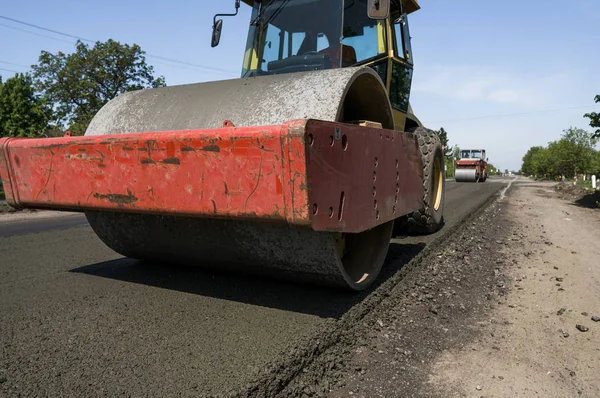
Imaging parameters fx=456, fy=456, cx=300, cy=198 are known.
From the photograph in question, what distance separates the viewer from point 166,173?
2.33 m

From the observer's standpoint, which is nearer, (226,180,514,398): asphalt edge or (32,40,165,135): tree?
(226,180,514,398): asphalt edge

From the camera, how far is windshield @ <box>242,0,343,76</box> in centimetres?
393

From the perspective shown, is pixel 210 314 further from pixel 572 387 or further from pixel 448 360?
pixel 572 387

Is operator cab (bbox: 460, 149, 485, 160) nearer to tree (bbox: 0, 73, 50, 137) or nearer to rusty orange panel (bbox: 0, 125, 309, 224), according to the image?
tree (bbox: 0, 73, 50, 137)

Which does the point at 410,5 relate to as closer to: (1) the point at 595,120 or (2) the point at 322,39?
(2) the point at 322,39

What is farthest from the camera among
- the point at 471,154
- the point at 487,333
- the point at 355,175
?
the point at 471,154

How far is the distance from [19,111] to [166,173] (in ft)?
73.1

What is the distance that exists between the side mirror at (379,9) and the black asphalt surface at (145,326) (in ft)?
6.36

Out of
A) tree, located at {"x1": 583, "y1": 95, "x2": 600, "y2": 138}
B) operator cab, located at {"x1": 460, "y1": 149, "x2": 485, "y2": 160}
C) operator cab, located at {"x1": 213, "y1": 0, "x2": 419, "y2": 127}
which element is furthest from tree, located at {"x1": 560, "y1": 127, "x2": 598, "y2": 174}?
operator cab, located at {"x1": 213, "y1": 0, "x2": 419, "y2": 127}

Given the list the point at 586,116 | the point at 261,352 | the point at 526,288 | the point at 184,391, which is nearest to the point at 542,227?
the point at 526,288

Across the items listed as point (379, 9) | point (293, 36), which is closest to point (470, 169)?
point (293, 36)

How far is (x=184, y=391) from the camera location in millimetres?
1792

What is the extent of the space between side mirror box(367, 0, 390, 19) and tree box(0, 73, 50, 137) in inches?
820

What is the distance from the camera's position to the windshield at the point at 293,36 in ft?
12.9
